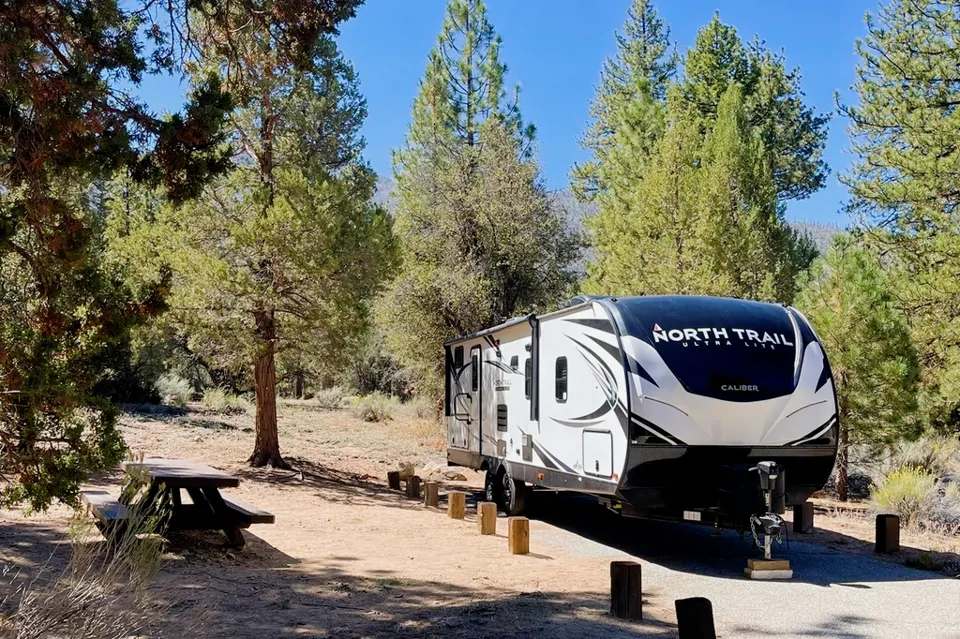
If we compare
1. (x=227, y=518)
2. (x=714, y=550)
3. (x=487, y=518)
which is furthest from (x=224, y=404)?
(x=714, y=550)

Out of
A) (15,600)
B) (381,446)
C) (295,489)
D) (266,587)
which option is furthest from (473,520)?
(381,446)

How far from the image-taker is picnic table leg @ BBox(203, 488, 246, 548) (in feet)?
28.2

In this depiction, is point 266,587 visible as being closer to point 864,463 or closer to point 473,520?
point 473,520

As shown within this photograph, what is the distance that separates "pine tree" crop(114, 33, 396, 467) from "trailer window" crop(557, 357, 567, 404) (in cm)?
597

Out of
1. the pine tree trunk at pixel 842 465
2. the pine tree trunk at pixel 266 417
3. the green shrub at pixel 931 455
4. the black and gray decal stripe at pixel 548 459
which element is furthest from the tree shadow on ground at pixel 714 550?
the pine tree trunk at pixel 266 417

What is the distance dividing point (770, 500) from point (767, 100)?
25631mm

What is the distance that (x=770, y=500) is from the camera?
8086 millimetres

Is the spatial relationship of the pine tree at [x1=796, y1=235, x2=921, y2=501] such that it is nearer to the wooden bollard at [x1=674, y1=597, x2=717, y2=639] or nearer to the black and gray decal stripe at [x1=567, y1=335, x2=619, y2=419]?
the black and gray decal stripe at [x1=567, y1=335, x2=619, y2=419]

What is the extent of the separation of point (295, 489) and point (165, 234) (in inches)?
201

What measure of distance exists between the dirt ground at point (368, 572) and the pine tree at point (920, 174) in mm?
5121

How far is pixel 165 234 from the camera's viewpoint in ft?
51.2

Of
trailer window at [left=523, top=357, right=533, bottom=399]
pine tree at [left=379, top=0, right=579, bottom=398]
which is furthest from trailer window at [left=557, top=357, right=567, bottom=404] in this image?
pine tree at [left=379, top=0, right=579, bottom=398]

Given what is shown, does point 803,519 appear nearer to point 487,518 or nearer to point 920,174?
point 487,518

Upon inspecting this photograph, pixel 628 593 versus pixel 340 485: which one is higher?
pixel 628 593
